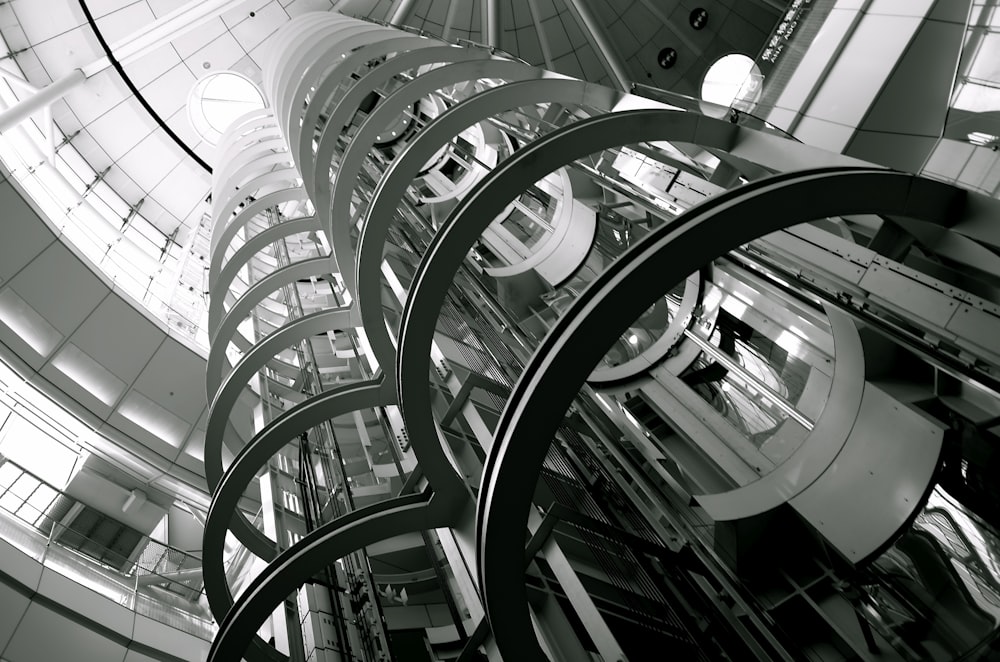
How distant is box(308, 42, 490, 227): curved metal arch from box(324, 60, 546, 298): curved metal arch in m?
1.05

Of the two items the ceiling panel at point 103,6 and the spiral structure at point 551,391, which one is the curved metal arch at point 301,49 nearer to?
the spiral structure at point 551,391

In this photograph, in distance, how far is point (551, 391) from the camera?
107 inches

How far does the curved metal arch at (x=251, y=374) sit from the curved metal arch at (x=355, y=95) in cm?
177

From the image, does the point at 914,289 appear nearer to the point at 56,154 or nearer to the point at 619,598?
the point at 619,598

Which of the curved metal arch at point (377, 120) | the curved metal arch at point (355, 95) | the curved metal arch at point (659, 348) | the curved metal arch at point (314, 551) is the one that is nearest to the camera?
the curved metal arch at point (314, 551)

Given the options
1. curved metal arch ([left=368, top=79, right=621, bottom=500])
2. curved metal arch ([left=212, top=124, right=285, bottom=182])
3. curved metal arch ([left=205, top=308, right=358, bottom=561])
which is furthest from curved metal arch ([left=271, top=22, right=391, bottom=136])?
curved metal arch ([left=368, top=79, right=621, bottom=500])

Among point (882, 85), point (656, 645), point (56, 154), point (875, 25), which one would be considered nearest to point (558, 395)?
point (656, 645)

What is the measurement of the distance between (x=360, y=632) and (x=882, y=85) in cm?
1007

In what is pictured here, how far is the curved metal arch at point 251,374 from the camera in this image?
6.83 metres

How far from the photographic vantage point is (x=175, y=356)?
47.1 feet

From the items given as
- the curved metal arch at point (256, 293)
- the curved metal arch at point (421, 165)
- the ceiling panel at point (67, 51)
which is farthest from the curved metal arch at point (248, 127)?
the curved metal arch at point (421, 165)

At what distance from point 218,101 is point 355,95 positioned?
14.1 meters

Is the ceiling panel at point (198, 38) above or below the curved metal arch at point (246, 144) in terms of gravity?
above

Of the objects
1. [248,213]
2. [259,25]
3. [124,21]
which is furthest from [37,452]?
[259,25]
